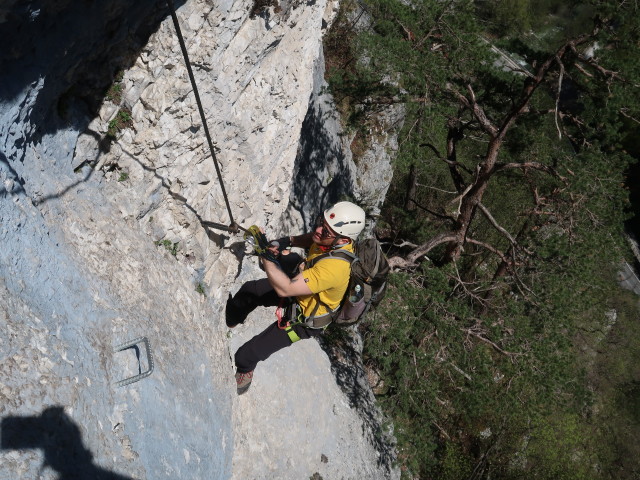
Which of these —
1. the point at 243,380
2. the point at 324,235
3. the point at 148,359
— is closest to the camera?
the point at 148,359

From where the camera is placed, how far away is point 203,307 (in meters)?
4.97

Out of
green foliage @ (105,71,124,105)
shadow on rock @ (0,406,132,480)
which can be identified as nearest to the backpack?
green foliage @ (105,71,124,105)

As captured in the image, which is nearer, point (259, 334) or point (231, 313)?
point (259, 334)

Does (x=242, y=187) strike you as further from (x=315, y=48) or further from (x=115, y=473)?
(x=115, y=473)

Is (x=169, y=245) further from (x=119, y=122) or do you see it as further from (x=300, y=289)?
(x=300, y=289)

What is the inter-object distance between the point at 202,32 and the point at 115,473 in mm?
3296

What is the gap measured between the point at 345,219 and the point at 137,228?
170cm

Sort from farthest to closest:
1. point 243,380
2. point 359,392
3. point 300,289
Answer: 1. point 359,392
2. point 243,380
3. point 300,289

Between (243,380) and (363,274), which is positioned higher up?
(363,274)

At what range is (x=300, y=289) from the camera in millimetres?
4168

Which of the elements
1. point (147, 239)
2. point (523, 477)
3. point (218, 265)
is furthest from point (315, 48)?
point (523, 477)

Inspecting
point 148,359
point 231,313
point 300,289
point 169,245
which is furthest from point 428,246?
point 148,359

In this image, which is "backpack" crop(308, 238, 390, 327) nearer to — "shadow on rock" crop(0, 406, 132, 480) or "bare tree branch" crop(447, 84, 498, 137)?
"shadow on rock" crop(0, 406, 132, 480)

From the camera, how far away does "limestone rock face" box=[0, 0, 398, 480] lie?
9.25ft
